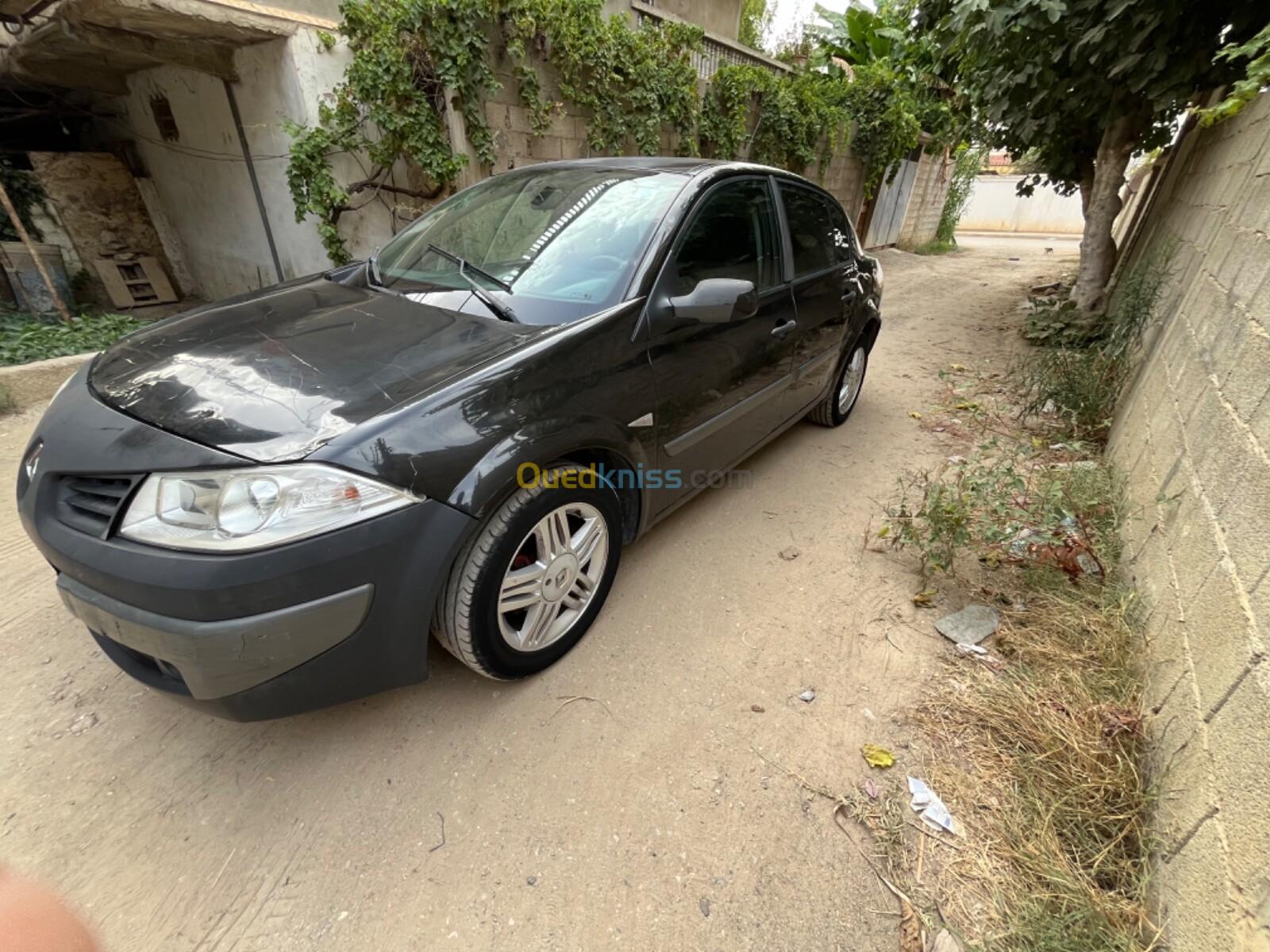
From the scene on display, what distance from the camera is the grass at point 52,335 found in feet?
13.7

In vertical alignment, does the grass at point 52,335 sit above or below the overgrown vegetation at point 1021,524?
above

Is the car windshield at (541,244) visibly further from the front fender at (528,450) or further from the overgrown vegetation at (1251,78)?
the overgrown vegetation at (1251,78)

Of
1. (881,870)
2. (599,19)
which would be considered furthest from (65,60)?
(881,870)

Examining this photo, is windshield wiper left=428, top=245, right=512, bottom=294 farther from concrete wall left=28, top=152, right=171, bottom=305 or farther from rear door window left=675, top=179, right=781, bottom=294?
concrete wall left=28, top=152, right=171, bottom=305

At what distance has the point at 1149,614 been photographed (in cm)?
192

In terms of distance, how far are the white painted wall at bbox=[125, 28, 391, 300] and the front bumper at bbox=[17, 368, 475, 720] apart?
4.98 meters

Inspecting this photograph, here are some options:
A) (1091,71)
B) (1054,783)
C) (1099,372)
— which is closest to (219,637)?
(1054,783)

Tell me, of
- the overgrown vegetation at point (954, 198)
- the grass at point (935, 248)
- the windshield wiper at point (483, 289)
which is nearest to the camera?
the windshield wiper at point (483, 289)

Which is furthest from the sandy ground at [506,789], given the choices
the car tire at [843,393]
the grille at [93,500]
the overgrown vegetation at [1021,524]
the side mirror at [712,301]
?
the car tire at [843,393]

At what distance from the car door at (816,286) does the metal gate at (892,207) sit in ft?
35.2

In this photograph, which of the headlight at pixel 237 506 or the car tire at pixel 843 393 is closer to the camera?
the headlight at pixel 237 506

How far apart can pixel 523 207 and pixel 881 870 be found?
8.91 ft

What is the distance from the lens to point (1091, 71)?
4465 millimetres

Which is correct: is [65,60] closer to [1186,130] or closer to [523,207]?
[523,207]
